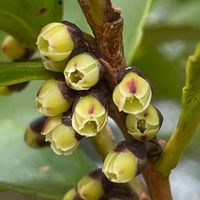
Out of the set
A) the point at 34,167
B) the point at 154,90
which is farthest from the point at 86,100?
the point at 154,90

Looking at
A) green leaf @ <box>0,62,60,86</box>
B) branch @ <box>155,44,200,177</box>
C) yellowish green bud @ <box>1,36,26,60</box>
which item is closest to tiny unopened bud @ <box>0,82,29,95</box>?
yellowish green bud @ <box>1,36,26,60</box>

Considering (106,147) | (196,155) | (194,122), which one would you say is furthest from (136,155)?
(196,155)

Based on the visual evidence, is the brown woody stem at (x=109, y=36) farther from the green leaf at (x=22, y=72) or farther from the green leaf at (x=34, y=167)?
the green leaf at (x=34, y=167)

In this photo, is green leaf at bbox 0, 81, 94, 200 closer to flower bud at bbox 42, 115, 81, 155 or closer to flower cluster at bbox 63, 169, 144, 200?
flower cluster at bbox 63, 169, 144, 200

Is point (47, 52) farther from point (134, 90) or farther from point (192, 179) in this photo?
point (192, 179)

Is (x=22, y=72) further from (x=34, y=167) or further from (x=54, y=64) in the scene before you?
(x=34, y=167)

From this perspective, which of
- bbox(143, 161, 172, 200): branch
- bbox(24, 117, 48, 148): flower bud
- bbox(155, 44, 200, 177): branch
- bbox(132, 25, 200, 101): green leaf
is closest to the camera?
bbox(155, 44, 200, 177): branch
